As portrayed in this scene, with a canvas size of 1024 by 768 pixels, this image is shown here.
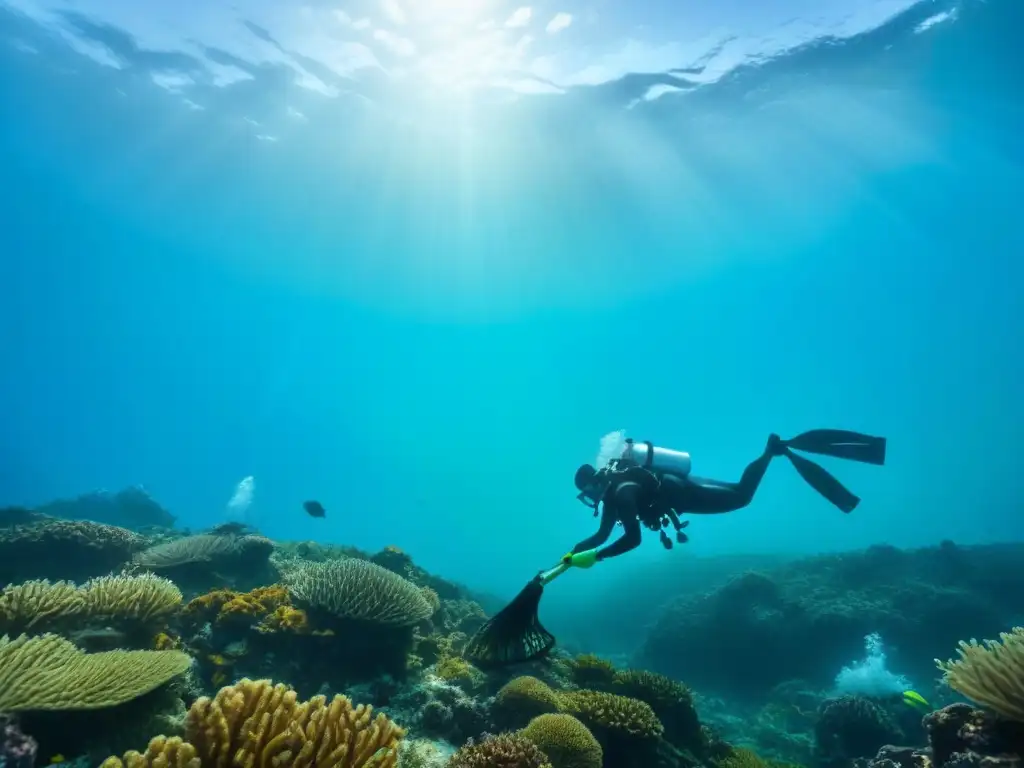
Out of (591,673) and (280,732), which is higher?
(591,673)

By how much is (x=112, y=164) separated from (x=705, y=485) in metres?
63.3

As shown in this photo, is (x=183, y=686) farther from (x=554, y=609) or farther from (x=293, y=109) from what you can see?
(x=293, y=109)

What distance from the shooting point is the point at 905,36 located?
26000mm

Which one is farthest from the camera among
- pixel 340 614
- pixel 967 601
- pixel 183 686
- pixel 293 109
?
pixel 293 109

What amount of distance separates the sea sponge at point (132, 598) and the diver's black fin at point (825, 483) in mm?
10882

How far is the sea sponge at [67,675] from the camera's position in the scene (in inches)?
145

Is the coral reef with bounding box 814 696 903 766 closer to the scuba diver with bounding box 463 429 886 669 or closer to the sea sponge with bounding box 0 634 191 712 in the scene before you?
the scuba diver with bounding box 463 429 886 669

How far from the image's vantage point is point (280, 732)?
2.96 meters

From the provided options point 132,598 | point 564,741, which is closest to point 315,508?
point 132,598

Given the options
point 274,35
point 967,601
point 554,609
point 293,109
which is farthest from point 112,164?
point 967,601

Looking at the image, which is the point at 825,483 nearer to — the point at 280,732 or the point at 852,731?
the point at 852,731

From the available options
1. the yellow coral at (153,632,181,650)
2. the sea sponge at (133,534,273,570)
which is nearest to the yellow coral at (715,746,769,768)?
the yellow coral at (153,632,181,650)

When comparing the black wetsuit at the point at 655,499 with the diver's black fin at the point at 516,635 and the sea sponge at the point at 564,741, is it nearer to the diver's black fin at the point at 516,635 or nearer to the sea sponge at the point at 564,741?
the diver's black fin at the point at 516,635

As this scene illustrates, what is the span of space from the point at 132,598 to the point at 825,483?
12.0m
